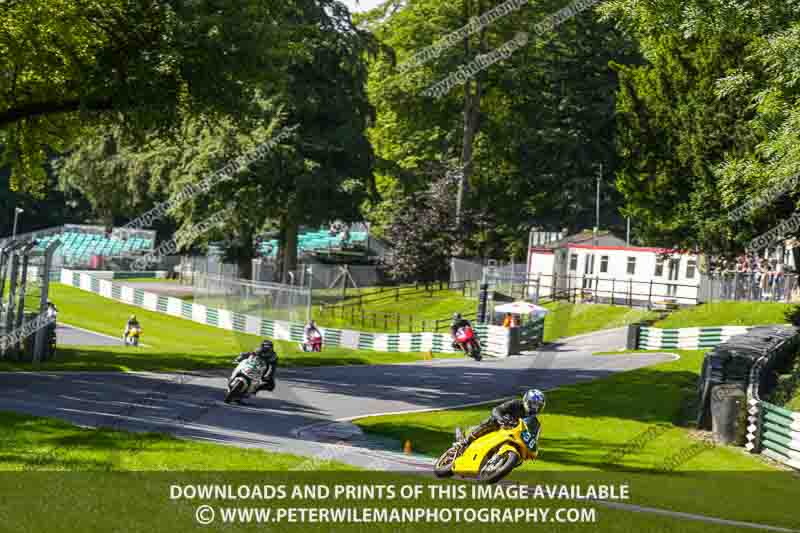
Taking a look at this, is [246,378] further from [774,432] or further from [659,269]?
[659,269]

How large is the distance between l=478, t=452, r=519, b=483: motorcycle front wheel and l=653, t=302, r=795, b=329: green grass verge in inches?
1211

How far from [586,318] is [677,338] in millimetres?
9265

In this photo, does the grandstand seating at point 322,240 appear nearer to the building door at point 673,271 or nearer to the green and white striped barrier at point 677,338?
the building door at point 673,271

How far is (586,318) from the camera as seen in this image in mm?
50250

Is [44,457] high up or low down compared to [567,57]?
down

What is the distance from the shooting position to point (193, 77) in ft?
83.3

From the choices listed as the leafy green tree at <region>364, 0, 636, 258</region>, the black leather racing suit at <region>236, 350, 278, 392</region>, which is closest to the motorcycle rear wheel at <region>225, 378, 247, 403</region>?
the black leather racing suit at <region>236, 350, 278, 392</region>

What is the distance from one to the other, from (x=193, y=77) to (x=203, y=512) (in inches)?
592

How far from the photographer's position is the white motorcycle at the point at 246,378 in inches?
892

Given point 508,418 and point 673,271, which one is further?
point 673,271

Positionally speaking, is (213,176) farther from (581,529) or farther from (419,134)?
(581,529)

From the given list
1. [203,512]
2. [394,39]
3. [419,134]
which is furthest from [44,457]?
[419,134]

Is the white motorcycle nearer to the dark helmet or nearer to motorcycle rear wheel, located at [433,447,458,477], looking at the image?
the dark helmet

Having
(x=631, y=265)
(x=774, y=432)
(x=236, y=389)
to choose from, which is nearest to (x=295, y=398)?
(x=236, y=389)
